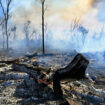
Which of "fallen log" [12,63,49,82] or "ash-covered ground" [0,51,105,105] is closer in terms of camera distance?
"ash-covered ground" [0,51,105,105]

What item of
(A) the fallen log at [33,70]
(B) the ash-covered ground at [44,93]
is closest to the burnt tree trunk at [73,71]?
(B) the ash-covered ground at [44,93]

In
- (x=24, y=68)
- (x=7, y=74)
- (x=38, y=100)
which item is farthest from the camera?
(x=24, y=68)

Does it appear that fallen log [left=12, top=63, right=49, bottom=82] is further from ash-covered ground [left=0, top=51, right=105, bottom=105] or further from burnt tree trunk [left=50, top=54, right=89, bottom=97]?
burnt tree trunk [left=50, top=54, right=89, bottom=97]

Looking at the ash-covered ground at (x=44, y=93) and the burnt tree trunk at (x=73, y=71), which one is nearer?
the ash-covered ground at (x=44, y=93)

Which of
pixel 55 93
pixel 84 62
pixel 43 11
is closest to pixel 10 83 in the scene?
pixel 55 93

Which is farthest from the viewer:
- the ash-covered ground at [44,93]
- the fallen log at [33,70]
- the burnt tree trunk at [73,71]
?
the fallen log at [33,70]

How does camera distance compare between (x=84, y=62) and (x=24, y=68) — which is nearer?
(x=84, y=62)

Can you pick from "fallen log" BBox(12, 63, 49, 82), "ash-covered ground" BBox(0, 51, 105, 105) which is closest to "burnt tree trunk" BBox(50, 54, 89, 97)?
"ash-covered ground" BBox(0, 51, 105, 105)

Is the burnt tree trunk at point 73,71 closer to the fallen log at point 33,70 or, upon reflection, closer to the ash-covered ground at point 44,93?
the ash-covered ground at point 44,93

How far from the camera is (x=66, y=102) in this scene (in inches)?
201

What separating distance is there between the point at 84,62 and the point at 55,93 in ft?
6.09

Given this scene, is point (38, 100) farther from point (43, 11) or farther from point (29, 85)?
point (43, 11)

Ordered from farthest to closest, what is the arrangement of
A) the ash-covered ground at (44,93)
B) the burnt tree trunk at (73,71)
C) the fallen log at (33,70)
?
the fallen log at (33,70), the burnt tree trunk at (73,71), the ash-covered ground at (44,93)

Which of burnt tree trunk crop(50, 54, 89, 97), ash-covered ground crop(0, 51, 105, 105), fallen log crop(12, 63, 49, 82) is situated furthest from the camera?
fallen log crop(12, 63, 49, 82)
